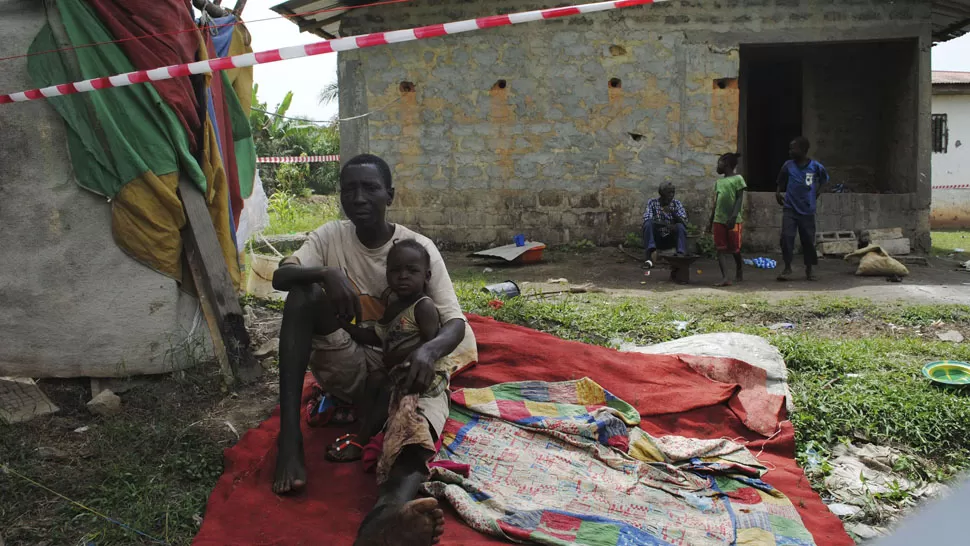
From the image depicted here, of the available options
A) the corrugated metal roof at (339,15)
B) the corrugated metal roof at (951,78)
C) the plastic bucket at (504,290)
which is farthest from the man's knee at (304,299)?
the corrugated metal roof at (951,78)

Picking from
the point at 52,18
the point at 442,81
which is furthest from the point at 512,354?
the point at 442,81

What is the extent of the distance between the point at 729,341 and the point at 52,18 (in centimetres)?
401

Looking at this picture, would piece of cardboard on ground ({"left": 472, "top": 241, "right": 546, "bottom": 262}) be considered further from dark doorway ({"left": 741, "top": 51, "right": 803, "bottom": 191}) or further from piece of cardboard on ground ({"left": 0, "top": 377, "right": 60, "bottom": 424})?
piece of cardboard on ground ({"left": 0, "top": 377, "right": 60, "bottom": 424})

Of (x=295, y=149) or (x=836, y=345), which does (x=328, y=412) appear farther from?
(x=295, y=149)

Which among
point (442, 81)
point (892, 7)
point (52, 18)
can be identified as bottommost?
point (52, 18)

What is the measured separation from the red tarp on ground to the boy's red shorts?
4.34 metres

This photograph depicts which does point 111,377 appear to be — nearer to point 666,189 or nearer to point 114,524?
point 114,524

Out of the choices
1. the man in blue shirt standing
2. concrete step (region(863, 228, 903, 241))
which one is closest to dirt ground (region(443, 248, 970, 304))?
the man in blue shirt standing

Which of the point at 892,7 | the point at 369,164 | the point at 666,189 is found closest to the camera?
the point at 369,164

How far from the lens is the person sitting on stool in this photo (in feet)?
29.9

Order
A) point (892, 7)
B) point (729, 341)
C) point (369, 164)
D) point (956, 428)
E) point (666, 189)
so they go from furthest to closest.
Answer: point (892, 7) → point (666, 189) → point (729, 341) → point (956, 428) → point (369, 164)

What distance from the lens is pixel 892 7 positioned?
31.7 feet

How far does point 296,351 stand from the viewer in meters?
2.82

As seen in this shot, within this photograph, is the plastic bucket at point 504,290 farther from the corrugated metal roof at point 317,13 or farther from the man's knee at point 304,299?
the corrugated metal roof at point 317,13
